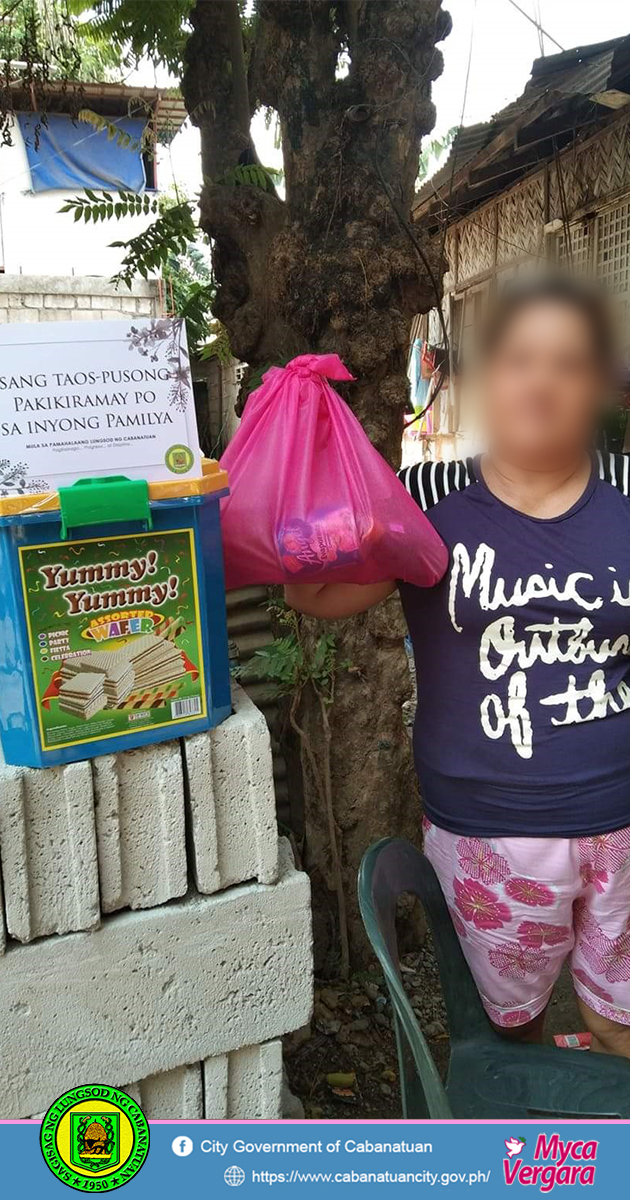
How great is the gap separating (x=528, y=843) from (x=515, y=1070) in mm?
401

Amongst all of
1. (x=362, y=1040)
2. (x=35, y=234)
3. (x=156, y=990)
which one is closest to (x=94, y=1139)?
(x=156, y=990)

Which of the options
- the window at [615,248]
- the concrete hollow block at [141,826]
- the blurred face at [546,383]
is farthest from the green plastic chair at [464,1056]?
the window at [615,248]

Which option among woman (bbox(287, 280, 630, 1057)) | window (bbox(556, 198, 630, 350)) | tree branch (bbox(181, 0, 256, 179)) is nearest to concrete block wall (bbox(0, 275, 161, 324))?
tree branch (bbox(181, 0, 256, 179))

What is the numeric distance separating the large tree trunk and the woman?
0.84 meters

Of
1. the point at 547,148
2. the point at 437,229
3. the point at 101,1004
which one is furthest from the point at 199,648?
the point at 547,148

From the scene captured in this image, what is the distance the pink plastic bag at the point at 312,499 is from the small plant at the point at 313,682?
40.7 inches

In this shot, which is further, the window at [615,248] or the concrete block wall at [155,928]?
the window at [615,248]

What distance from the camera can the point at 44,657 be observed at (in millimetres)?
1164

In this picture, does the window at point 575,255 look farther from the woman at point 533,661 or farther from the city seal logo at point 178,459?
the city seal logo at point 178,459

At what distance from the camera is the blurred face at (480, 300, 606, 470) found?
4.35ft

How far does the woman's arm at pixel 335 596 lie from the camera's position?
1478 millimetres

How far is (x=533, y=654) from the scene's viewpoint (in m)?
1.43

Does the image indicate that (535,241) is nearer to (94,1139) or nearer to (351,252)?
(351,252)

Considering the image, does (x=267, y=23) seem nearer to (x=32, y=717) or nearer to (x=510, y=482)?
(x=510, y=482)
